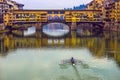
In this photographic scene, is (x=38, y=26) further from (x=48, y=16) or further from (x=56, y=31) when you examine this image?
(x=56, y=31)

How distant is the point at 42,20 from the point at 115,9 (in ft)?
48.4

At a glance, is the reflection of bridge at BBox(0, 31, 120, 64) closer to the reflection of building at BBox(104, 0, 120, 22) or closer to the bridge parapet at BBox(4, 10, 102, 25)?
the reflection of building at BBox(104, 0, 120, 22)

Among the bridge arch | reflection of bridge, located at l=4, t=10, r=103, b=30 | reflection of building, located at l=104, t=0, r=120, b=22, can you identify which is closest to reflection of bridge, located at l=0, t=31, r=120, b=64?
the bridge arch

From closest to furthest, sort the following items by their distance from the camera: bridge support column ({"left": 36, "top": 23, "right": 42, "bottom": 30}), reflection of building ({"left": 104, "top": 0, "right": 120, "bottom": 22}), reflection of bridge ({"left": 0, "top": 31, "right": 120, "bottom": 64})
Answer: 1. reflection of bridge ({"left": 0, "top": 31, "right": 120, "bottom": 64})
2. reflection of building ({"left": 104, "top": 0, "right": 120, "bottom": 22})
3. bridge support column ({"left": 36, "top": 23, "right": 42, "bottom": 30})

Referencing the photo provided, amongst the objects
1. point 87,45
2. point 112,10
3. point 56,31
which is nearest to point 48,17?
point 56,31

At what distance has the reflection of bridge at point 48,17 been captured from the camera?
63.2 meters

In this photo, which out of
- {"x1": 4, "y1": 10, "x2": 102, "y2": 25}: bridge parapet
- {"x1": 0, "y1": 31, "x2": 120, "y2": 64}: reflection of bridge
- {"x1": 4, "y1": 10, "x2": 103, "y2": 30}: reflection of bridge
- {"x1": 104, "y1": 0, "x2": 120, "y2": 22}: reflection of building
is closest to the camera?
{"x1": 0, "y1": 31, "x2": 120, "y2": 64}: reflection of bridge

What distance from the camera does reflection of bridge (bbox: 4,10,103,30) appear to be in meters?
63.2

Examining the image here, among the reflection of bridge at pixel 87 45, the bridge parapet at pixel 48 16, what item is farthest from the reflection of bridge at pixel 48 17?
the reflection of bridge at pixel 87 45

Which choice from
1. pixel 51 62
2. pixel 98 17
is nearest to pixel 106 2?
pixel 98 17

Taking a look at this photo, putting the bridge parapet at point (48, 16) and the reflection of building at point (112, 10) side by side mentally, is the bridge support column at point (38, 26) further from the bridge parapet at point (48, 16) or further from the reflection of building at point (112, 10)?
the reflection of building at point (112, 10)

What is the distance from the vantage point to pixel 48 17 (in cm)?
6725

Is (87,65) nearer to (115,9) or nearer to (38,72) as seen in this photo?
(38,72)

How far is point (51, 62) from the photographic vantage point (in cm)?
2405
